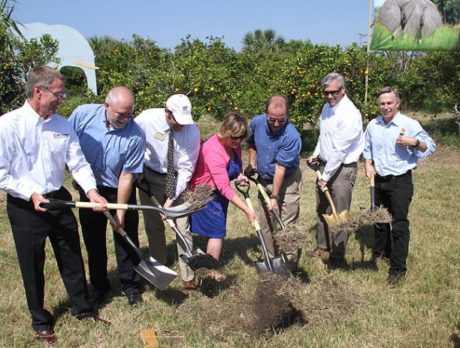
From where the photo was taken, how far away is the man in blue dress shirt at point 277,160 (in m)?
4.38

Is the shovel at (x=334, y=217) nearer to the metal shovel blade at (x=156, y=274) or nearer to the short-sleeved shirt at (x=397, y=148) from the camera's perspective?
the short-sleeved shirt at (x=397, y=148)

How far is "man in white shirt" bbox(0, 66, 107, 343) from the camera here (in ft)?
10.4

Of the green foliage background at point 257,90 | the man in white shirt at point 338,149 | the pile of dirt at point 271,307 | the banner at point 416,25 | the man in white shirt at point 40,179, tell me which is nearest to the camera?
the man in white shirt at point 40,179

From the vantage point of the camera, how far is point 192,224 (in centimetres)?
448

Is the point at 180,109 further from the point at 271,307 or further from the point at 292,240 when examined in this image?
the point at 271,307

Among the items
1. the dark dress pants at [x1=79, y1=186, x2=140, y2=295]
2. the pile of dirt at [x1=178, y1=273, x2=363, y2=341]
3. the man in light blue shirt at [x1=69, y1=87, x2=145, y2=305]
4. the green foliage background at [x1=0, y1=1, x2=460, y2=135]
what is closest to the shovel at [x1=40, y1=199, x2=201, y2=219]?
the man in light blue shirt at [x1=69, y1=87, x2=145, y2=305]

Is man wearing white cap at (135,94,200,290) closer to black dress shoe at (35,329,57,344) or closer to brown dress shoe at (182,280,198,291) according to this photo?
brown dress shoe at (182,280,198,291)

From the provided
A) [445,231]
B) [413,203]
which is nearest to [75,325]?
[445,231]

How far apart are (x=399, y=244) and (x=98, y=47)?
27750 mm

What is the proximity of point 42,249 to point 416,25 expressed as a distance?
39.1 feet

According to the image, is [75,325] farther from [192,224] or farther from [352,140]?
[352,140]

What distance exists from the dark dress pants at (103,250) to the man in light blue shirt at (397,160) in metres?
2.48

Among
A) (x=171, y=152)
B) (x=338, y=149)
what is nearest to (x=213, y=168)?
(x=171, y=152)

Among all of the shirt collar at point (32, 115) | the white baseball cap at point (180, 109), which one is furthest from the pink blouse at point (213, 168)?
the shirt collar at point (32, 115)
